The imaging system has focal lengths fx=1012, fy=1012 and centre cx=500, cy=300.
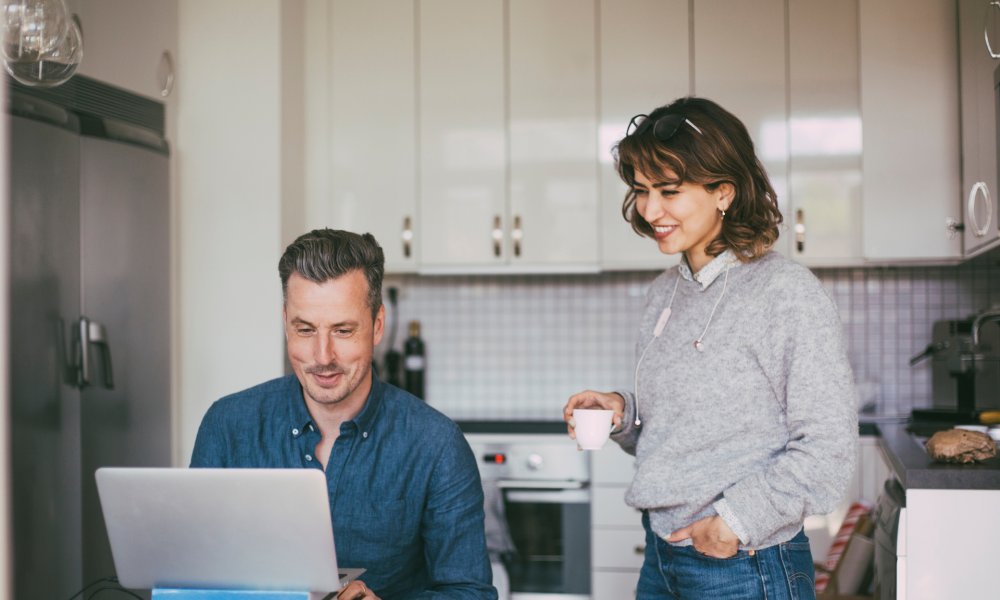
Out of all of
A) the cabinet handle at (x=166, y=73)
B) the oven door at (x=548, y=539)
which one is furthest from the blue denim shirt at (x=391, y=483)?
the cabinet handle at (x=166, y=73)

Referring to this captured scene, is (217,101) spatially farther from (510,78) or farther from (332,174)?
(510,78)

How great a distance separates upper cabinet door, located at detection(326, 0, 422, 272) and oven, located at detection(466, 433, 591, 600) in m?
0.84

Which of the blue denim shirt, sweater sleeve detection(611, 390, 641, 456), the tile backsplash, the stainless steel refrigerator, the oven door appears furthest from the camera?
the tile backsplash

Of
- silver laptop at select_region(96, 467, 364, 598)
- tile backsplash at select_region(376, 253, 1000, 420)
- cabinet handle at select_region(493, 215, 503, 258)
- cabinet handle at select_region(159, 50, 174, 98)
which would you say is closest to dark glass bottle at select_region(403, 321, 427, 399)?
tile backsplash at select_region(376, 253, 1000, 420)

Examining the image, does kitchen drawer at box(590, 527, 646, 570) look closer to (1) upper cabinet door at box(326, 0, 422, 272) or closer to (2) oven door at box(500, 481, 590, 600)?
(2) oven door at box(500, 481, 590, 600)

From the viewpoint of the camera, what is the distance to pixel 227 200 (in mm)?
3566

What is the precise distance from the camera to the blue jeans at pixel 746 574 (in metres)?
1.60

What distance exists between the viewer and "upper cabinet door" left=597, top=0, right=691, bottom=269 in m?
3.77

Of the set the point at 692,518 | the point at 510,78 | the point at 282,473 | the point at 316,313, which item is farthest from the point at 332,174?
the point at 282,473

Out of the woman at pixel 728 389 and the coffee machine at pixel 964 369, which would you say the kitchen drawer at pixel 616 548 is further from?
the woman at pixel 728 389

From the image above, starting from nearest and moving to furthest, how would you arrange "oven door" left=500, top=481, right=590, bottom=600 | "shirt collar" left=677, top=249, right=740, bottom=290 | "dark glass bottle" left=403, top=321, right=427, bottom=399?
1. "shirt collar" left=677, top=249, right=740, bottom=290
2. "oven door" left=500, top=481, right=590, bottom=600
3. "dark glass bottle" left=403, top=321, right=427, bottom=399

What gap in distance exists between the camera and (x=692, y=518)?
65.1 inches

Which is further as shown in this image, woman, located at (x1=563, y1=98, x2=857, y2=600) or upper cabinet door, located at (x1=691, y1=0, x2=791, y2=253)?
upper cabinet door, located at (x1=691, y1=0, x2=791, y2=253)

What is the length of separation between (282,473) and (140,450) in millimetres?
2264
